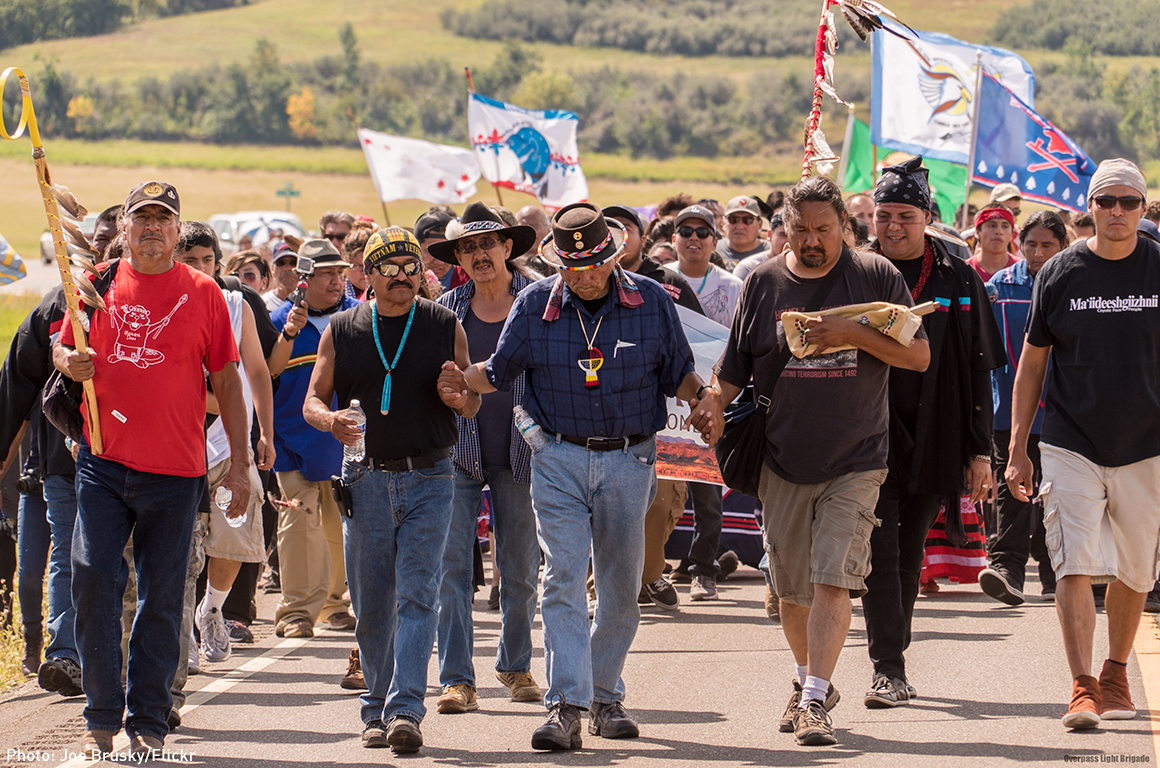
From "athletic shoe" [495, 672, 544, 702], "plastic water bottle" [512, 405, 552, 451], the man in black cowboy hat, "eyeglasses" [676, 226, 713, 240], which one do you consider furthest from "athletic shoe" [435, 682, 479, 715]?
"eyeglasses" [676, 226, 713, 240]

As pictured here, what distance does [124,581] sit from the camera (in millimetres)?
6594

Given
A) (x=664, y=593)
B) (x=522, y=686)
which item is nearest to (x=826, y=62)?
(x=522, y=686)

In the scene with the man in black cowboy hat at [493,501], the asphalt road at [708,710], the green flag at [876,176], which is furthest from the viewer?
the green flag at [876,176]

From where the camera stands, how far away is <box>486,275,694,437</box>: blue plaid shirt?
6.66 metres

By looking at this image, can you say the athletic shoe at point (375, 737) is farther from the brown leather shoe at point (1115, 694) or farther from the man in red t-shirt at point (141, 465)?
→ the brown leather shoe at point (1115, 694)

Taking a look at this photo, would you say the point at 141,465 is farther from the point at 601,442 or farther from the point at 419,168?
the point at 419,168

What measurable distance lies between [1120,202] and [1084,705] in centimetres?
224

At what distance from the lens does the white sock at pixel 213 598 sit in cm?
848

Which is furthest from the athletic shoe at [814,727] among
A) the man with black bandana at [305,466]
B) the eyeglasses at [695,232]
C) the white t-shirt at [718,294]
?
the eyeglasses at [695,232]

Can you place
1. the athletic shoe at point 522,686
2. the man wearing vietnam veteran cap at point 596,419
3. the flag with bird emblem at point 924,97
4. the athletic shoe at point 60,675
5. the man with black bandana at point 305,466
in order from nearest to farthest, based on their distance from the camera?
the man wearing vietnam veteran cap at point 596,419
the athletic shoe at point 60,675
the athletic shoe at point 522,686
the man with black bandana at point 305,466
the flag with bird emblem at point 924,97

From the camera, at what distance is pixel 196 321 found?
6.55 m

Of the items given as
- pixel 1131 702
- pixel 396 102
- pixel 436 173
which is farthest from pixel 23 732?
pixel 396 102

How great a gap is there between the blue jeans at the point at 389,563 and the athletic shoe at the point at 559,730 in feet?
2.05

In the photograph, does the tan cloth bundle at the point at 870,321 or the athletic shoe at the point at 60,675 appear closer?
the tan cloth bundle at the point at 870,321
